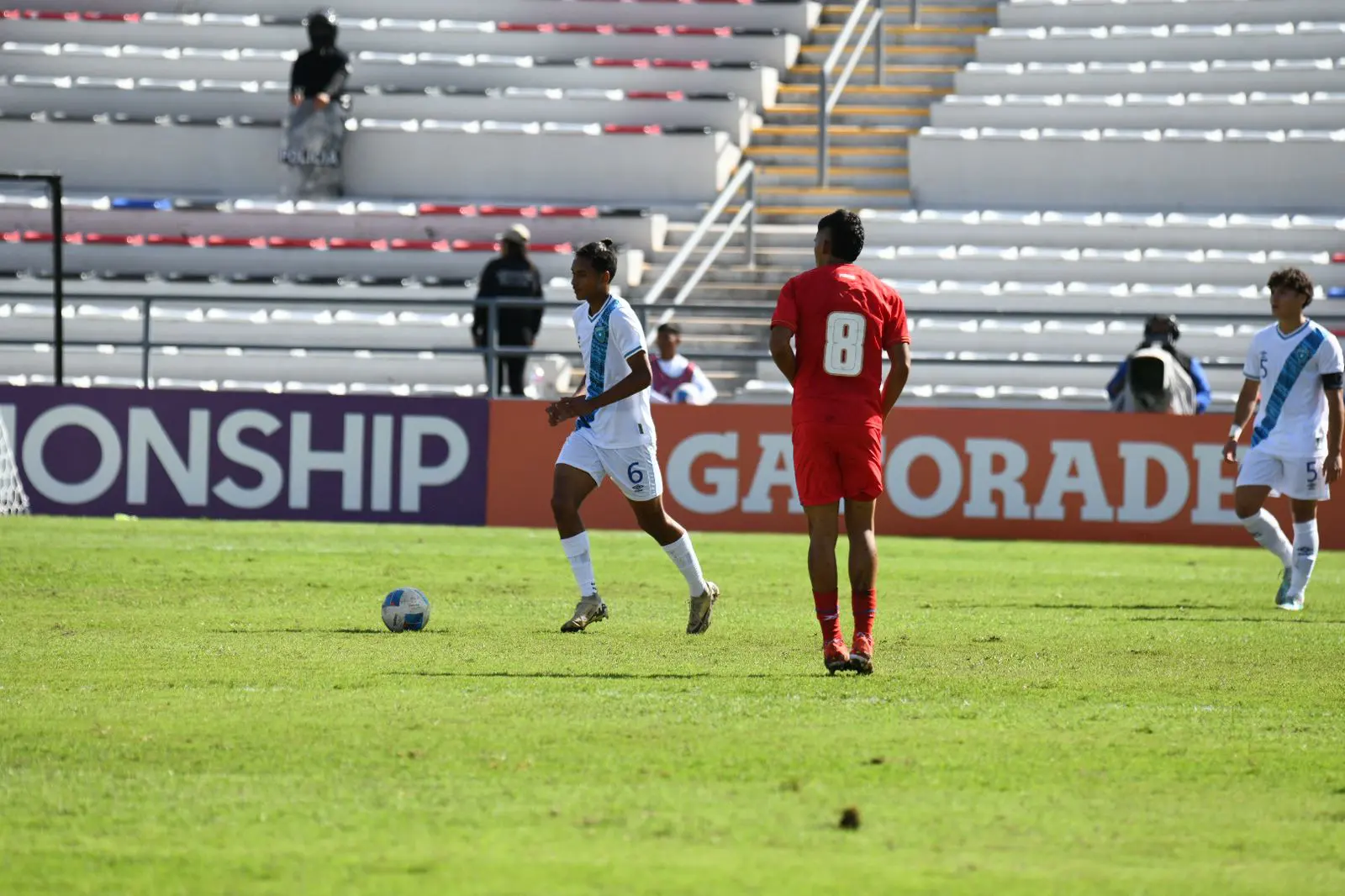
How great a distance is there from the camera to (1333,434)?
12156mm

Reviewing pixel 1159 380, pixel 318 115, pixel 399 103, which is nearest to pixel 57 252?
pixel 318 115

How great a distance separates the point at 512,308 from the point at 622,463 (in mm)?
10029

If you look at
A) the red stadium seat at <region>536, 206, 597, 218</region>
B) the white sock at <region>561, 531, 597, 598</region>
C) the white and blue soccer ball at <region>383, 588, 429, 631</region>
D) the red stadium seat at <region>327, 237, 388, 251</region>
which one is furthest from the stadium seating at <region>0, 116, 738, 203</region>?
the white and blue soccer ball at <region>383, 588, 429, 631</region>

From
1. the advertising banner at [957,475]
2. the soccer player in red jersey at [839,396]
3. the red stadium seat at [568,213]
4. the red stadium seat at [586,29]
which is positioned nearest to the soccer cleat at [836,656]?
the soccer player in red jersey at [839,396]

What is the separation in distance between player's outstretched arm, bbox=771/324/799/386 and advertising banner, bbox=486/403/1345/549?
1031cm

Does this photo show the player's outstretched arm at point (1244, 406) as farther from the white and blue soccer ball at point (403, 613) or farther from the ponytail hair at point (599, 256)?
the white and blue soccer ball at point (403, 613)

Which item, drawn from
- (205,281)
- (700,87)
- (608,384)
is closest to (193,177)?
(205,281)

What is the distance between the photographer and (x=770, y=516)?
1923 cm

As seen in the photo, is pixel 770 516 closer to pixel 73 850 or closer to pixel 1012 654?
pixel 1012 654

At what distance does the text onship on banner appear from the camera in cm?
1905

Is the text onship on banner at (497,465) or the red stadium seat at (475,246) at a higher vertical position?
the red stadium seat at (475,246)

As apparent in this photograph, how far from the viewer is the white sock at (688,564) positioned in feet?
35.0

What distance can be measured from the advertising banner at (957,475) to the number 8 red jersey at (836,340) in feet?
33.7

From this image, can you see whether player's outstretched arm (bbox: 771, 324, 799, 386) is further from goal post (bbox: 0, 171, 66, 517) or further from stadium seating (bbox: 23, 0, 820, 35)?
stadium seating (bbox: 23, 0, 820, 35)
